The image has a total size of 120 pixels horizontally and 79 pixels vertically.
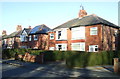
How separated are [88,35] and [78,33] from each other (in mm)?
2130

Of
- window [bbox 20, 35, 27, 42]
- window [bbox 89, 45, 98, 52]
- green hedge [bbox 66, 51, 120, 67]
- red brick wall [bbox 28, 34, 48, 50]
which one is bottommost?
green hedge [bbox 66, 51, 120, 67]

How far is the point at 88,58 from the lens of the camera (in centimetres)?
1606

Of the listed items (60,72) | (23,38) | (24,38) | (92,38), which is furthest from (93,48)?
(23,38)

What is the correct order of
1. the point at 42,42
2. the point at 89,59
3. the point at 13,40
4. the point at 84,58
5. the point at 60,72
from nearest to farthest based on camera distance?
the point at 60,72
the point at 84,58
the point at 89,59
the point at 42,42
the point at 13,40

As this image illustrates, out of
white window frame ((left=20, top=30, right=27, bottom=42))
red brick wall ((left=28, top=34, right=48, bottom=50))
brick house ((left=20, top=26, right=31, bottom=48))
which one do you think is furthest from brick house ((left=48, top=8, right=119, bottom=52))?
white window frame ((left=20, top=30, right=27, bottom=42))

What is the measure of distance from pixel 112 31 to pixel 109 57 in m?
8.28

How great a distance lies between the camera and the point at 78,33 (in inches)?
981

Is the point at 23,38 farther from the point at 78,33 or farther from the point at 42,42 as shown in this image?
the point at 78,33

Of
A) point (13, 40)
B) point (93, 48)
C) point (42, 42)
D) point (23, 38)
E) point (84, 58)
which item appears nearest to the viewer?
point (84, 58)

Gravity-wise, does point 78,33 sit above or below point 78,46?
above

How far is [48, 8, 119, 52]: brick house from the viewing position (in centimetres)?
2225

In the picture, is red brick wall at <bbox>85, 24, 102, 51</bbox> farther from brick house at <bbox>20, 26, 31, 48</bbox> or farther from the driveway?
brick house at <bbox>20, 26, 31, 48</bbox>

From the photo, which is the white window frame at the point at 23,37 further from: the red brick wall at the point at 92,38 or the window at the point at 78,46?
the red brick wall at the point at 92,38

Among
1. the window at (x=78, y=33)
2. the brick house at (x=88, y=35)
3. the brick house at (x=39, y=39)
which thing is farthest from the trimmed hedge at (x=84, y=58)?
the brick house at (x=39, y=39)
